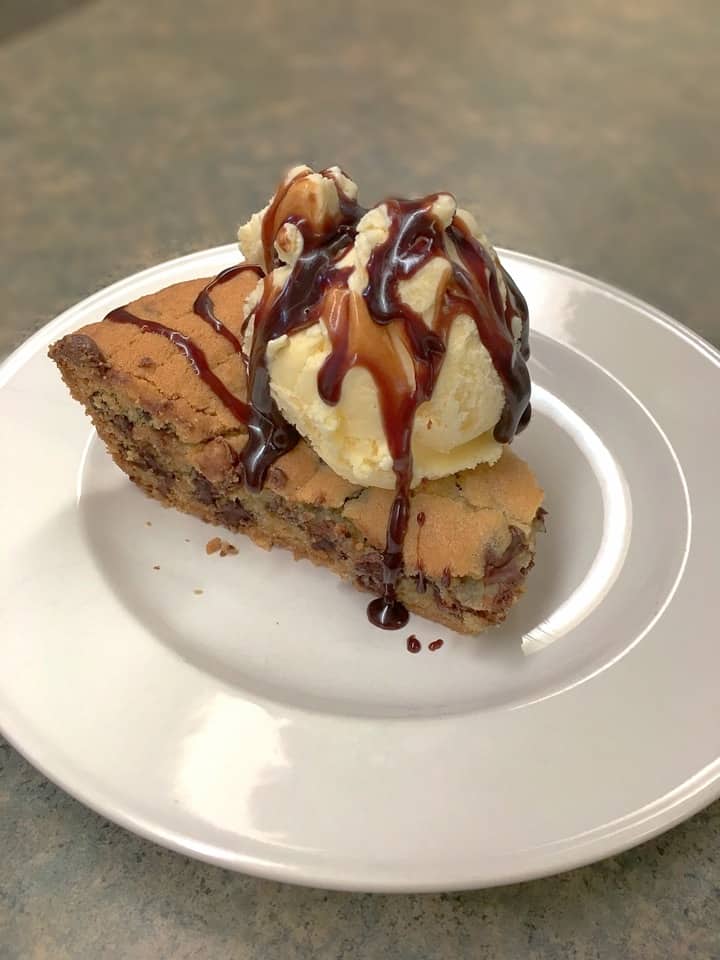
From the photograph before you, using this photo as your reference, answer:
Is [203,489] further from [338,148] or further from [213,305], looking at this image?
[338,148]

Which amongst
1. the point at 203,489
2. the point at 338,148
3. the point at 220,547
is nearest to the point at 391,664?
the point at 220,547

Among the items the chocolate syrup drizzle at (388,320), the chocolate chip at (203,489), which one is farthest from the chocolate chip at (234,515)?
the chocolate syrup drizzle at (388,320)

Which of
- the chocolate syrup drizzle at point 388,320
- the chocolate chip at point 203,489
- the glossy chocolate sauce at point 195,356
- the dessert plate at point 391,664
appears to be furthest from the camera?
the chocolate chip at point 203,489

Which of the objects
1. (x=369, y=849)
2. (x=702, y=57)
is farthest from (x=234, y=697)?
(x=702, y=57)

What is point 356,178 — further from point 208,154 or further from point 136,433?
point 136,433

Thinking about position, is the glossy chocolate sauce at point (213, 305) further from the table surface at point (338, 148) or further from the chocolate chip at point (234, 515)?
the table surface at point (338, 148)

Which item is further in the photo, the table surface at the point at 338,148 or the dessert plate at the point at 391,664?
the table surface at the point at 338,148

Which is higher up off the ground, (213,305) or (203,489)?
(213,305)

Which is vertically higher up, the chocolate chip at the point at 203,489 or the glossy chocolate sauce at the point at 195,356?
the glossy chocolate sauce at the point at 195,356
